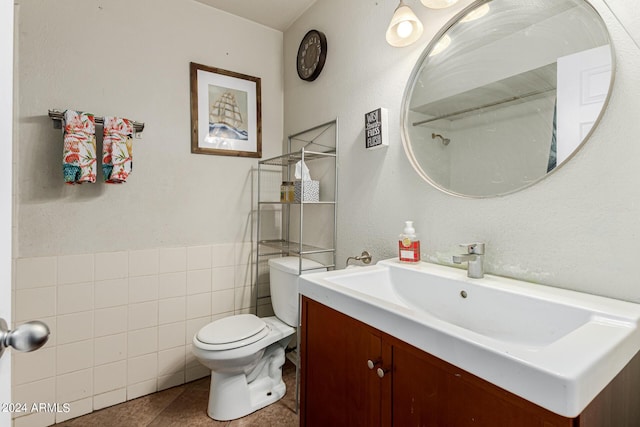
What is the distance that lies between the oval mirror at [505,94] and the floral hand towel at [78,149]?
147 centimetres

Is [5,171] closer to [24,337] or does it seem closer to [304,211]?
[24,337]

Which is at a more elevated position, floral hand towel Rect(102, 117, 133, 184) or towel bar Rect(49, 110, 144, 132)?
towel bar Rect(49, 110, 144, 132)

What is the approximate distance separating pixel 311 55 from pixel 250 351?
1.69 metres

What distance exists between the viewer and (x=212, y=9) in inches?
74.0

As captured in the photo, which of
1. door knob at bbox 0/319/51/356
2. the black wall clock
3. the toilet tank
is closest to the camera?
door knob at bbox 0/319/51/356

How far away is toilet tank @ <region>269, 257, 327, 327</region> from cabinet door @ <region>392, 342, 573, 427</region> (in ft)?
3.16

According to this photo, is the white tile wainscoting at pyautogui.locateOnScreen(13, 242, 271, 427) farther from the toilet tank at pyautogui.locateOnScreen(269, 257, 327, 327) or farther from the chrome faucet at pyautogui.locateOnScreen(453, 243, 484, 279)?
the chrome faucet at pyautogui.locateOnScreen(453, 243, 484, 279)

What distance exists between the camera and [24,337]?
0.42 meters

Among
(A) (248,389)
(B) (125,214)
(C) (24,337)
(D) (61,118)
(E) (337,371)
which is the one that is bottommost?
(A) (248,389)

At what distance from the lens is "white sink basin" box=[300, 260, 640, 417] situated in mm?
454

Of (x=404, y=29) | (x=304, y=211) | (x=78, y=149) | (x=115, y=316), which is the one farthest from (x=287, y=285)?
(x=404, y=29)

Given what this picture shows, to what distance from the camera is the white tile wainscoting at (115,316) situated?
143 centimetres

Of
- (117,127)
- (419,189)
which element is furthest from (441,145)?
(117,127)

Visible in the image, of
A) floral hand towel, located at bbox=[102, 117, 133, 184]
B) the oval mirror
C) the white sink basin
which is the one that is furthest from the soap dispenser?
floral hand towel, located at bbox=[102, 117, 133, 184]
